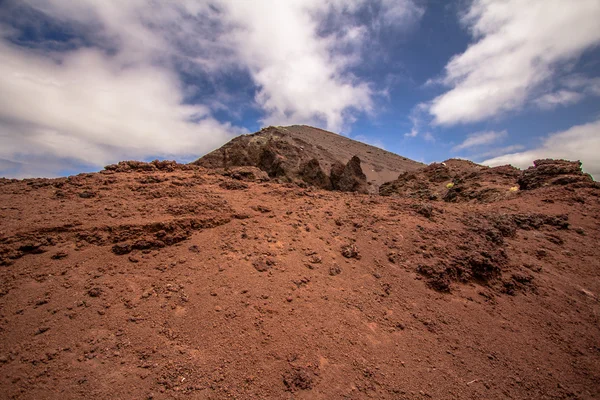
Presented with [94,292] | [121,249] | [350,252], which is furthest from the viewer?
[350,252]

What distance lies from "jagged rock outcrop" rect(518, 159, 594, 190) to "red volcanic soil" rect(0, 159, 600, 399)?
4.34 metres

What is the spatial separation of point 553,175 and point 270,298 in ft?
43.3

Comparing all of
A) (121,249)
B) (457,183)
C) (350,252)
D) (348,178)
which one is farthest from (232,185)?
(348,178)

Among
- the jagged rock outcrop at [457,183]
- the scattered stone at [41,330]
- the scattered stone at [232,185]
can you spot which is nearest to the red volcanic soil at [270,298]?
the scattered stone at [41,330]

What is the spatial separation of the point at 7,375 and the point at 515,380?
610 centimetres

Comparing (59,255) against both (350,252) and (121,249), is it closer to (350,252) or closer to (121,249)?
(121,249)

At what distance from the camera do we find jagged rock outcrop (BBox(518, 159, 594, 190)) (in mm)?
9734

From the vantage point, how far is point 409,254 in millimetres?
5348

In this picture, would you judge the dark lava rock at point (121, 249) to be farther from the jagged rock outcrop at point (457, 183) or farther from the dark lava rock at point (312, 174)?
the dark lava rock at point (312, 174)

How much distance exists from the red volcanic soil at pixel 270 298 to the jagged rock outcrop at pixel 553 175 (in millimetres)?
4343

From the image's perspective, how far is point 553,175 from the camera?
10273 millimetres

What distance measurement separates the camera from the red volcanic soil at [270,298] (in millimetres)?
2832

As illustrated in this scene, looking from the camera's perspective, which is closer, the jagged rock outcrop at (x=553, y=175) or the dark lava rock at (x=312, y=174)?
the jagged rock outcrop at (x=553, y=175)

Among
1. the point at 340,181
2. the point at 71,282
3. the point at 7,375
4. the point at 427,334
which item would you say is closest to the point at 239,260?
the point at 71,282
